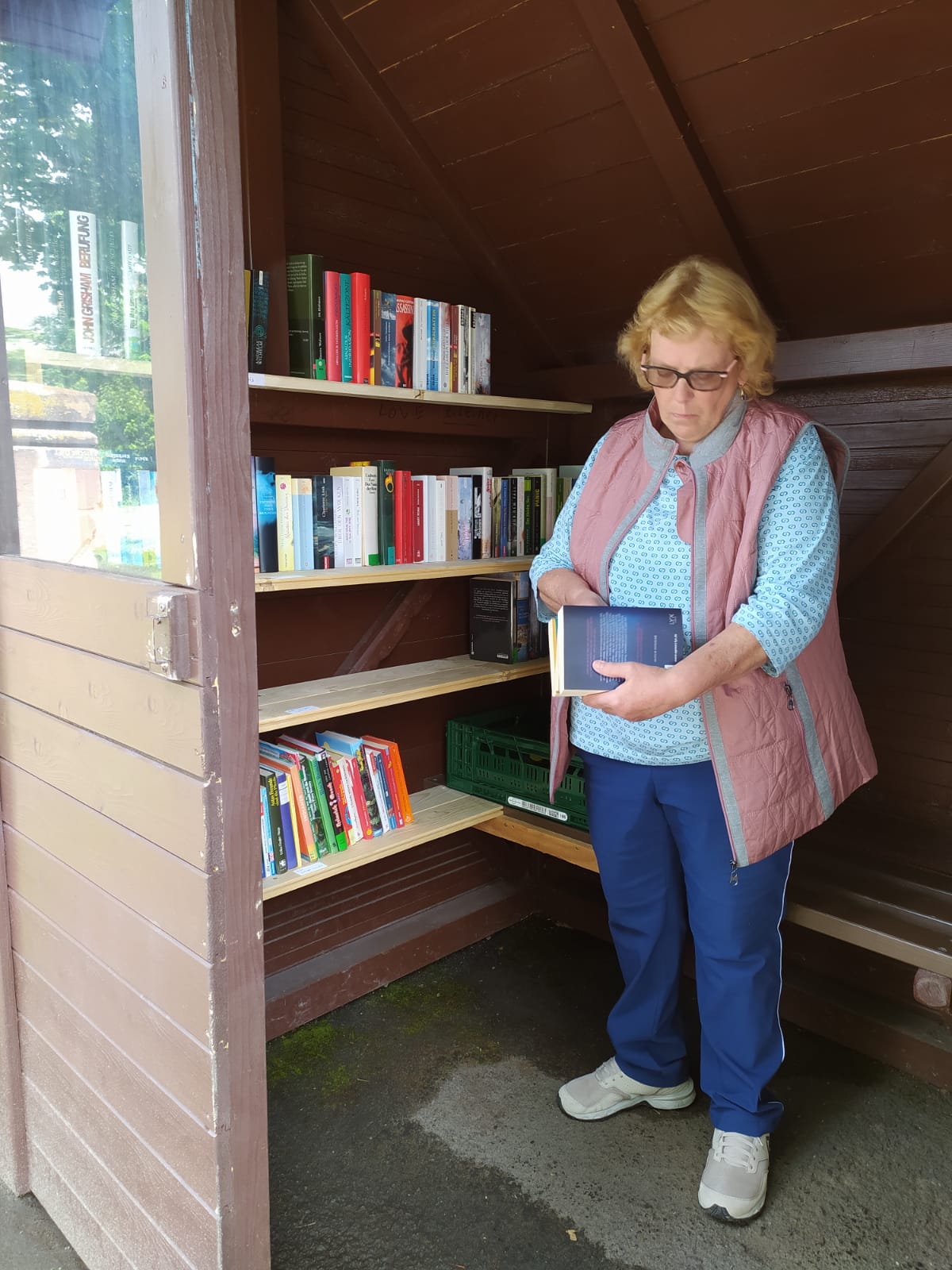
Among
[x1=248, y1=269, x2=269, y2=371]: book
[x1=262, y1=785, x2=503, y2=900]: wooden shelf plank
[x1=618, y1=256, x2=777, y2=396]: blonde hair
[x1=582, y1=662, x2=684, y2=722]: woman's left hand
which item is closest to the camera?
[x1=582, y1=662, x2=684, y2=722]: woman's left hand

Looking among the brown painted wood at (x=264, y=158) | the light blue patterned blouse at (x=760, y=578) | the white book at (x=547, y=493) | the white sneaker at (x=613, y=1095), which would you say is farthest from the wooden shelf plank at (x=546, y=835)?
the brown painted wood at (x=264, y=158)

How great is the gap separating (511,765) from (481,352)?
1185mm

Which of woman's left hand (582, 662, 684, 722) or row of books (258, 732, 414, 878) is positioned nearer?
woman's left hand (582, 662, 684, 722)

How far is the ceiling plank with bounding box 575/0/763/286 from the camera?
1.90 meters

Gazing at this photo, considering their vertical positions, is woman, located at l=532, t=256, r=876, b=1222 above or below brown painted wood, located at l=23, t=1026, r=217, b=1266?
above

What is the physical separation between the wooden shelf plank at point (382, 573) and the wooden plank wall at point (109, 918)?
1.78ft

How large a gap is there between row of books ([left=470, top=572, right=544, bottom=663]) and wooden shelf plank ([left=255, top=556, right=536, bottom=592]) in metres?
0.05

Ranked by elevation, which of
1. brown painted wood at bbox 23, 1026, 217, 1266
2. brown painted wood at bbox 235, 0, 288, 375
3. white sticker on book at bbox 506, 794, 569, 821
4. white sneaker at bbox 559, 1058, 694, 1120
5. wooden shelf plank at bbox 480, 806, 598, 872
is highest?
brown painted wood at bbox 235, 0, 288, 375

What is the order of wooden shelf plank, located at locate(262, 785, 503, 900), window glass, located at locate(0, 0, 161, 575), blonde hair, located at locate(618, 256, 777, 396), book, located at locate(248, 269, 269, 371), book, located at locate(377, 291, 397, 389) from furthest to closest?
book, located at locate(377, 291, 397, 389) → wooden shelf plank, located at locate(262, 785, 503, 900) → book, located at locate(248, 269, 269, 371) → blonde hair, located at locate(618, 256, 777, 396) → window glass, located at locate(0, 0, 161, 575)

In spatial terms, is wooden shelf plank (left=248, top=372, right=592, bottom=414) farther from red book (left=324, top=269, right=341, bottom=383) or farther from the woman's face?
the woman's face

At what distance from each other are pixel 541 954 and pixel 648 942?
933mm

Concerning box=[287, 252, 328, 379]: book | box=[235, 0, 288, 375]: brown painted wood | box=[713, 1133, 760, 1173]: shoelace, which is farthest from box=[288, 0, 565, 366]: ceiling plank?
box=[713, 1133, 760, 1173]: shoelace

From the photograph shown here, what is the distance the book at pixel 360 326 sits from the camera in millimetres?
2229

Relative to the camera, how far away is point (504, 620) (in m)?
2.71
